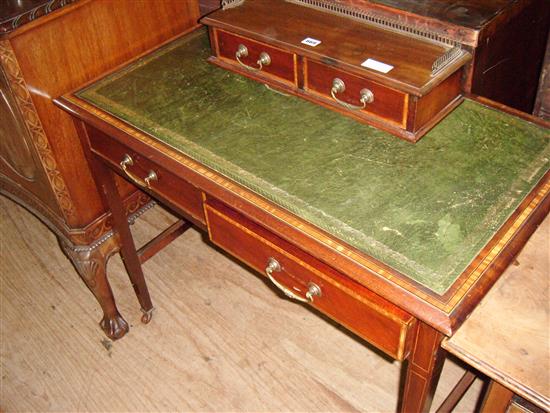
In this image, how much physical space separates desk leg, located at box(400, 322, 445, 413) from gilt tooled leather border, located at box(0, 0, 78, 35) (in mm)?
1146

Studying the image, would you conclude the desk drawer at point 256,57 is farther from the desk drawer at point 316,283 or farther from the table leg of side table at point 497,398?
the table leg of side table at point 497,398

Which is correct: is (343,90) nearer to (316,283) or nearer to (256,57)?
(256,57)

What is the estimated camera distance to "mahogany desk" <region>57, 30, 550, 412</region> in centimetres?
112

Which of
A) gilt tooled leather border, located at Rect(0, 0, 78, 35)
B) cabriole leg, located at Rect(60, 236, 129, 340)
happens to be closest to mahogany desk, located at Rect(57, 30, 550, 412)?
gilt tooled leather border, located at Rect(0, 0, 78, 35)

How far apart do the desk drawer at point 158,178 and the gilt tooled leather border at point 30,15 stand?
0.31 meters

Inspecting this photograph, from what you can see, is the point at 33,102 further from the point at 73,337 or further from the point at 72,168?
the point at 73,337

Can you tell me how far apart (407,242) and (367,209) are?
115 mm

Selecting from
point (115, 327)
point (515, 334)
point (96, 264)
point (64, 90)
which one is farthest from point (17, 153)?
point (515, 334)

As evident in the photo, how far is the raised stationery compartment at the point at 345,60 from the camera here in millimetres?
1352

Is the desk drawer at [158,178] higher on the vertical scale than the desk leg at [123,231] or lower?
higher

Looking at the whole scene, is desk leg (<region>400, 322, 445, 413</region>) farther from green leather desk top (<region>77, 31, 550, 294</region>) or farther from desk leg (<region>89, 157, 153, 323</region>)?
desk leg (<region>89, 157, 153, 323</region>)

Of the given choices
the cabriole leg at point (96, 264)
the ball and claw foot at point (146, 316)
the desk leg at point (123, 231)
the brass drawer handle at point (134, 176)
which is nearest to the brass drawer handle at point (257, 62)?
the brass drawer handle at point (134, 176)

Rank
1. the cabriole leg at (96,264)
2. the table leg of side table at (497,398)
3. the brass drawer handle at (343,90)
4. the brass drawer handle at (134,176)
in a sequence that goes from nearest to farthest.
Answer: the table leg of side table at (497,398) < the brass drawer handle at (343,90) < the brass drawer handle at (134,176) < the cabriole leg at (96,264)

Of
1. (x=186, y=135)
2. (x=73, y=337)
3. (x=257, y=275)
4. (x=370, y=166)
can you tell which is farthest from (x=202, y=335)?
(x=370, y=166)
